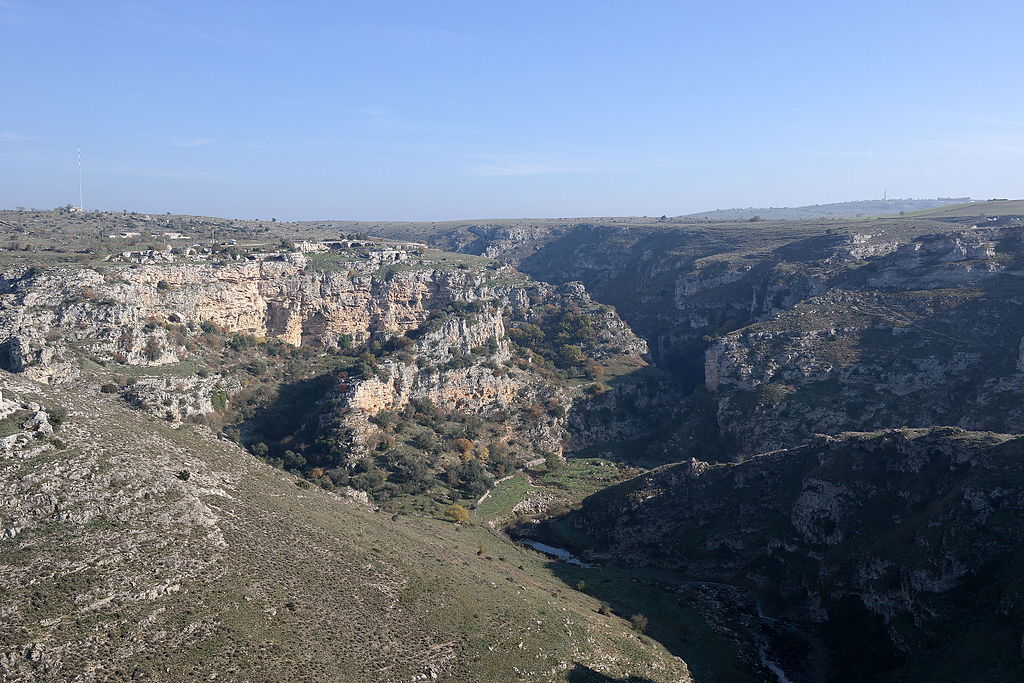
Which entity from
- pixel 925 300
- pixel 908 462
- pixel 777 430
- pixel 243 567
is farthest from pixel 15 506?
pixel 925 300

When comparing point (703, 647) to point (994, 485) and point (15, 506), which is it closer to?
point (994, 485)

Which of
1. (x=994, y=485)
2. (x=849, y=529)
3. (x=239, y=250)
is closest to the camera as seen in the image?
(x=994, y=485)

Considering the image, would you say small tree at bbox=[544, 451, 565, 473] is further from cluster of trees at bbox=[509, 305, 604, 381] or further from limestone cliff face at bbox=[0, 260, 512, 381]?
limestone cliff face at bbox=[0, 260, 512, 381]

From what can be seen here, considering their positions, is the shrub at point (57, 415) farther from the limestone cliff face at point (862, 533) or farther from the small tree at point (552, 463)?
the small tree at point (552, 463)

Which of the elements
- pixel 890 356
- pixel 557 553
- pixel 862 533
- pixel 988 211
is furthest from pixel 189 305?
pixel 988 211

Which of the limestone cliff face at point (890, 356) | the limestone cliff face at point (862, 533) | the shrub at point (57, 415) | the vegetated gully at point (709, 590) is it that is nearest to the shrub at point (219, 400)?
the shrub at point (57, 415)

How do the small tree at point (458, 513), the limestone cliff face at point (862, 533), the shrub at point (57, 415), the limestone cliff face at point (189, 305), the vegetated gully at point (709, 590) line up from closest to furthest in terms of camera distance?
1. the limestone cliff face at point (862, 533)
2. the vegetated gully at point (709, 590)
3. the shrub at point (57, 415)
4. the small tree at point (458, 513)
5. the limestone cliff face at point (189, 305)
